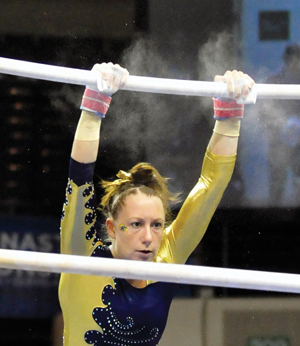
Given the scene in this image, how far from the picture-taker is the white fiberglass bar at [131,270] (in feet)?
3.07

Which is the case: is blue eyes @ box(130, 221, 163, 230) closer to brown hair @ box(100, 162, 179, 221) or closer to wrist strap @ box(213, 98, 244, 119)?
brown hair @ box(100, 162, 179, 221)

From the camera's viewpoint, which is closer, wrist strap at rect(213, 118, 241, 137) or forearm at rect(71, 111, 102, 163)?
forearm at rect(71, 111, 102, 163)

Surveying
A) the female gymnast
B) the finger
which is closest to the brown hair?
the female gymnast

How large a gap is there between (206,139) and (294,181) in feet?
1.05

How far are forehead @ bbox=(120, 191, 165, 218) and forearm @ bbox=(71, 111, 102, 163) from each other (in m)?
0.13

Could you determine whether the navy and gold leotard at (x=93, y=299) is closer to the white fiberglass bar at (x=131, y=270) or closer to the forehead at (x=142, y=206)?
the forehead at (x=142, y=206)

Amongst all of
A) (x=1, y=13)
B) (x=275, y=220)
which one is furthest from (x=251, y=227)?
(x=1, y=13)

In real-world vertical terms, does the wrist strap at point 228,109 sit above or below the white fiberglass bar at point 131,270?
above

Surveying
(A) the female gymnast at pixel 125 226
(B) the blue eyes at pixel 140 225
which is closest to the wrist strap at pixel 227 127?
(A) the female gymnast at pixel 125 226

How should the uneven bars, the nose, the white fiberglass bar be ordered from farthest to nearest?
the nose, the uneven bars, the white fiberglass bar

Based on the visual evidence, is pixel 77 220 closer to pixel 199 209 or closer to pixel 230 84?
pixel 199 209

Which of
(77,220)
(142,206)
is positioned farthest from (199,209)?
(77,220)

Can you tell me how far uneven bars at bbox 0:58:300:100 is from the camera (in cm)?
107

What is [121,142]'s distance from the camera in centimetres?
196
